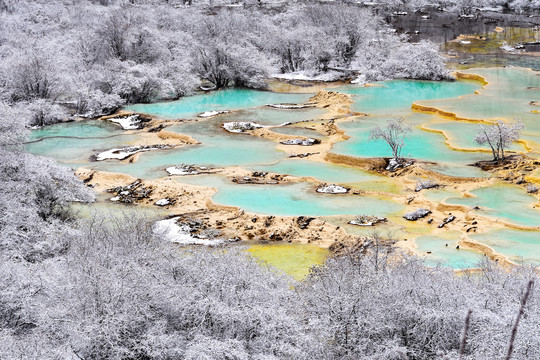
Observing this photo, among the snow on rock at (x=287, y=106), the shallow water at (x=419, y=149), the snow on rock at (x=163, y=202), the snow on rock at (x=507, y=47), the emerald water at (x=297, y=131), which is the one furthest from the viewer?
the snow on rock at (x=507, y=47)

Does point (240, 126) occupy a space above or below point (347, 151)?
above

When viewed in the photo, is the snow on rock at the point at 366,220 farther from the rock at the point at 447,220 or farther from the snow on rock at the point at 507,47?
the snow on rock at the point at 507,47

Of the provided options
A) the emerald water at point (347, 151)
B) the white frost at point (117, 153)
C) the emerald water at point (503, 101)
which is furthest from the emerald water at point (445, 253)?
the white frost at point (117, 153)

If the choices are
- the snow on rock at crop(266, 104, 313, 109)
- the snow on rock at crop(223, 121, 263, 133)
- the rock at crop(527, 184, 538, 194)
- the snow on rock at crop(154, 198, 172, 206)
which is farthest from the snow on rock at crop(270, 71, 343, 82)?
the rock at crop(527, 184, 538, 194)

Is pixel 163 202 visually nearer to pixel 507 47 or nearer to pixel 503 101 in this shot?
pixel 503 101

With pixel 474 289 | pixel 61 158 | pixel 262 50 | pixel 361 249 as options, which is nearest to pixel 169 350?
pixel 474 289

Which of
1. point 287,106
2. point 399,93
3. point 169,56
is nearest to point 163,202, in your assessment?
point 287,106
